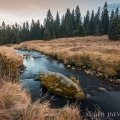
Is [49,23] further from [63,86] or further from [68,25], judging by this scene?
[63,86]


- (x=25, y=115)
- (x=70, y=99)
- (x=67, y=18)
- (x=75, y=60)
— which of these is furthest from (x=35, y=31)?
(x=25, y=115)

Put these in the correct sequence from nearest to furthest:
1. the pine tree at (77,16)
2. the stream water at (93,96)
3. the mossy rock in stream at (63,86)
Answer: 1. the stream water at (93,96)
2. the mossy rock in stream at (63,86)
3. the pine tree at (77,16)

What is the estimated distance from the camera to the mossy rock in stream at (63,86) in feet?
30.2

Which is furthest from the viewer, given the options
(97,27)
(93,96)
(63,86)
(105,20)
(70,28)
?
(70,28)

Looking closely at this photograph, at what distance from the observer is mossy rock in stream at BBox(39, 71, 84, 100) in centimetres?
920

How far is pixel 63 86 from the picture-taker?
31.9 feet

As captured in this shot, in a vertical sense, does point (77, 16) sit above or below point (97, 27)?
above

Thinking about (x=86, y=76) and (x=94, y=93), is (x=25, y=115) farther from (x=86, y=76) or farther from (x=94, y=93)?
(x=86, y=76)

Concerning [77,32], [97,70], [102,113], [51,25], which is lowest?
[102,113]

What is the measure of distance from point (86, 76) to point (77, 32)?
1868 inches

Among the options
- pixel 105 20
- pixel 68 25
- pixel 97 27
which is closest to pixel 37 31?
pixel 68 25

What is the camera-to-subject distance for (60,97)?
9.22 metres

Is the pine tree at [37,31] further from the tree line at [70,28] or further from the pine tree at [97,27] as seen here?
the pine tree at [97,27]

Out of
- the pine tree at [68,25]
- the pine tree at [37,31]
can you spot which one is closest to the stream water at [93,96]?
the pine tree at [68,25]
